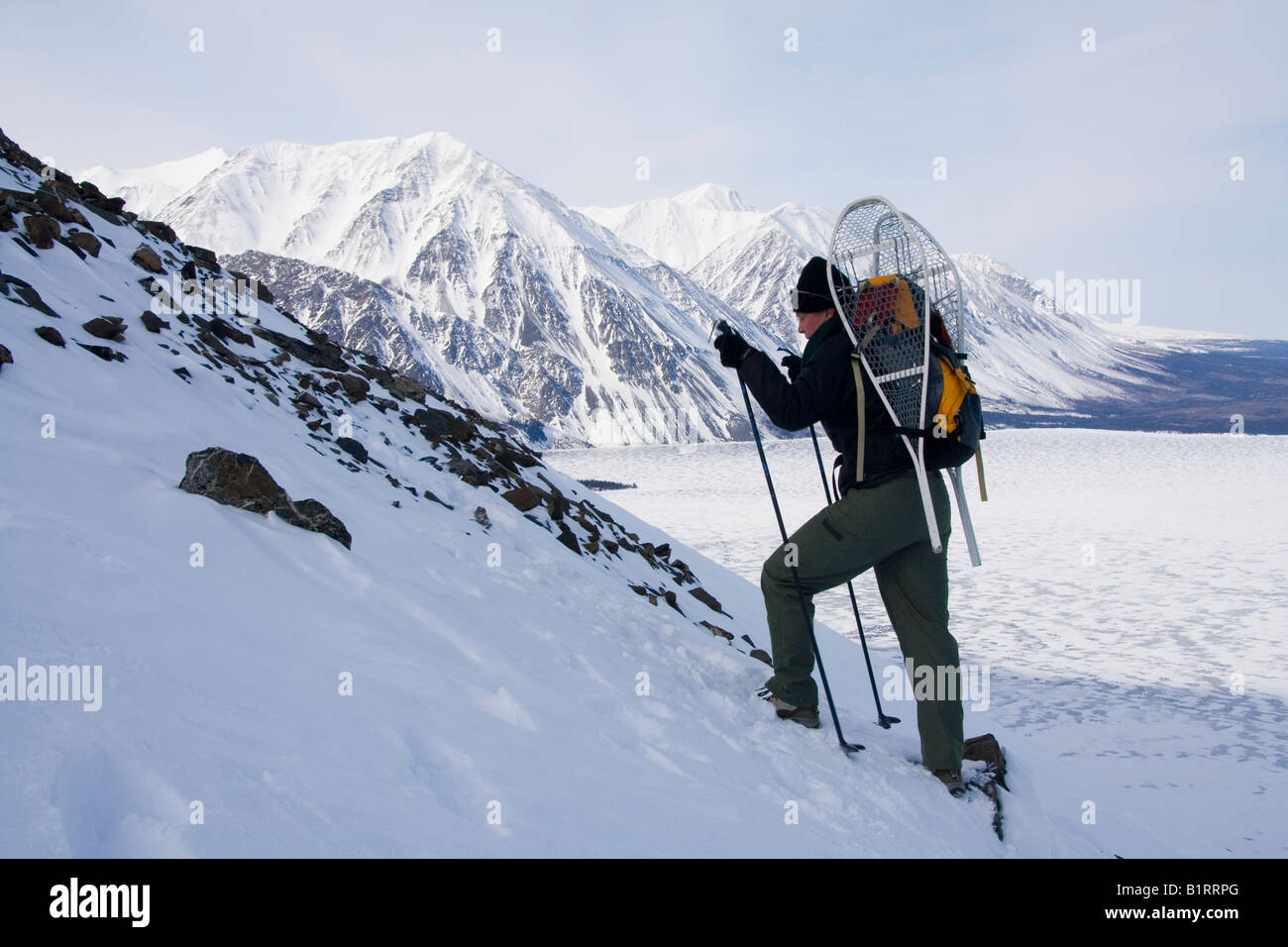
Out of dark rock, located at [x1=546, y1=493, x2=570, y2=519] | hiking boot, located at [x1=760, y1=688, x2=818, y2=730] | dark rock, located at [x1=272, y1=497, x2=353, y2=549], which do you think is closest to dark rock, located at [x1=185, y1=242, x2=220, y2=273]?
dark rock, located at [x1=546, y1=493, x2=570, y2=519]

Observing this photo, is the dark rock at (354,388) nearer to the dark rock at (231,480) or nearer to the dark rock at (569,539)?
the dark rock at (569,539)

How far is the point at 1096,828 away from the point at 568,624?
15.1 feet

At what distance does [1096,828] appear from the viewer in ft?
22.3

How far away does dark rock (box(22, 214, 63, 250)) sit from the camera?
31.2 feet

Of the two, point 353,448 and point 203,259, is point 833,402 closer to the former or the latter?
point 353,448

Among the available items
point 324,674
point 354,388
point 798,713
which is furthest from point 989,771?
point 354,388

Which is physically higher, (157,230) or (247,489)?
(157,230)

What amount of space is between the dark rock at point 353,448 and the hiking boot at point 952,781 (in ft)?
21.9

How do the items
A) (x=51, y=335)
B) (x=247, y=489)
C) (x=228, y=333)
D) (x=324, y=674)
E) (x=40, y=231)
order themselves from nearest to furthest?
1. (x=324, y=674)
2. (x=247, y=489)
3. (x=51, y=335)
4. (x=40, y=231)
5. (x=228, y=333)

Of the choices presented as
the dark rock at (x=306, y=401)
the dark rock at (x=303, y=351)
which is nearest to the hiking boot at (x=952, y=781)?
the dark rock at (x=306, y=401)

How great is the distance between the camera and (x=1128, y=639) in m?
22.0

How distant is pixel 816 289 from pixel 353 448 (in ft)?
20.9

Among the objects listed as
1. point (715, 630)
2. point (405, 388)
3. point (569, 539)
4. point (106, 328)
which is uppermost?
point (106, 328)
